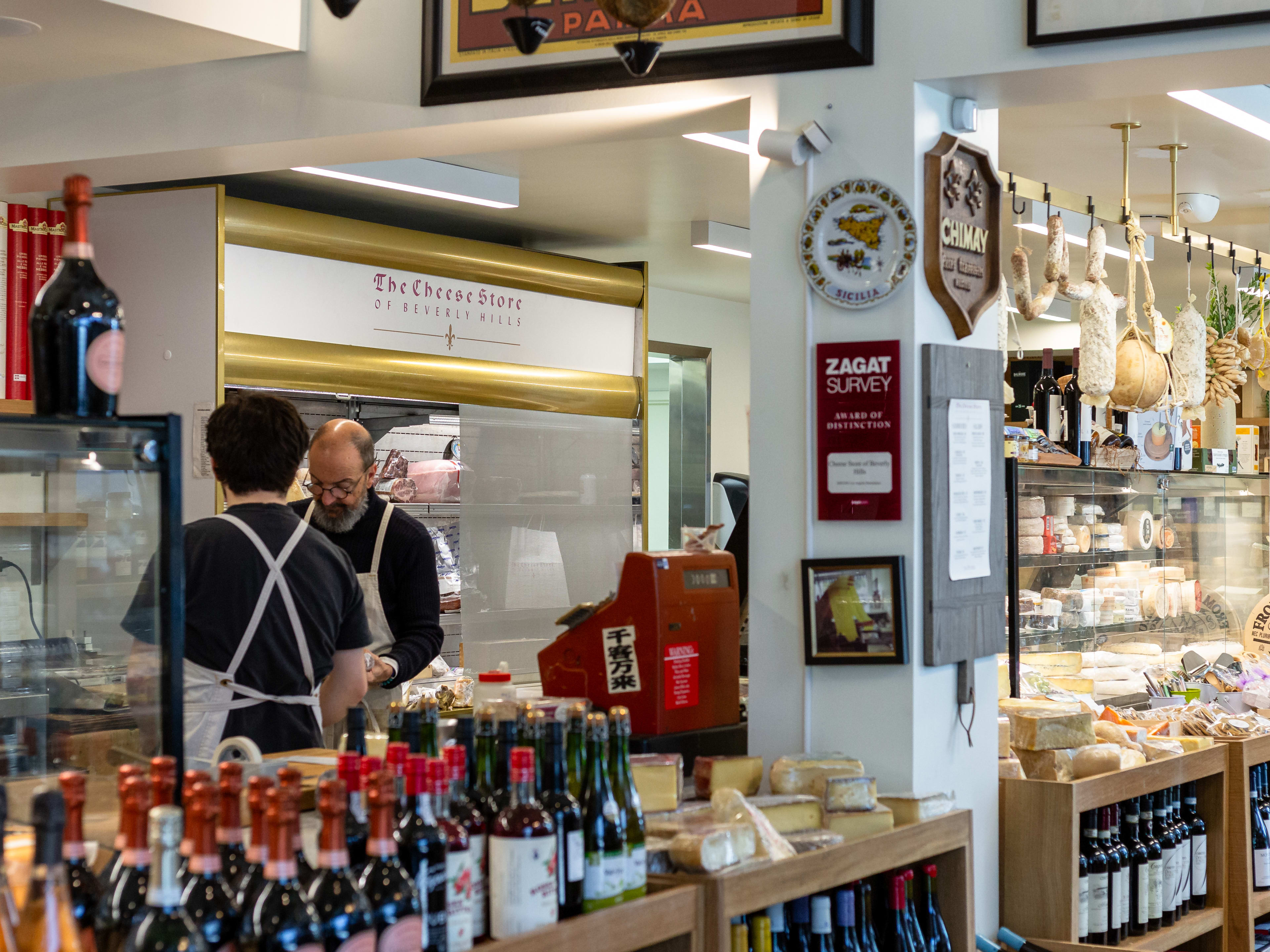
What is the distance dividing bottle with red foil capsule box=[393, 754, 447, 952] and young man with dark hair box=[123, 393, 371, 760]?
4.20ft

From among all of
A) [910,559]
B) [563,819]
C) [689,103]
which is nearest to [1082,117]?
[689,103]

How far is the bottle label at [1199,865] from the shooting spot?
3871 millimetres

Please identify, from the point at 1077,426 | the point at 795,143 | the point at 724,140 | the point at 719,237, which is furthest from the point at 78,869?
the point at 719,237

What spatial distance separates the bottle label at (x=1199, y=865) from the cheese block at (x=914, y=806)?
1452 millimetres

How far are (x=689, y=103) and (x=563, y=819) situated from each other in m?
1.89

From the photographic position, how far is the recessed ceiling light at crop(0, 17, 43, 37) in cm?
345

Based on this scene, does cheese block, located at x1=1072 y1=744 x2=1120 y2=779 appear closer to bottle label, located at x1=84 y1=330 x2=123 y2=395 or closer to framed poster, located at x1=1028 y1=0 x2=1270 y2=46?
framed poster, located at x1=1028 y1=0 x2=1270 y2=46

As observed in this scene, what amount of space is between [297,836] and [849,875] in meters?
1.29

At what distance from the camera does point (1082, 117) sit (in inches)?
171

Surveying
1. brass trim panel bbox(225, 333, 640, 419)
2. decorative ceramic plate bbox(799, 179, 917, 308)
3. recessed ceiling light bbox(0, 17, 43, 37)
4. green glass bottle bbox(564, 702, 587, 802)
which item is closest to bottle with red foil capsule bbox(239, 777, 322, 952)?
green glass bottle bbox(564, 702, 587, 802)

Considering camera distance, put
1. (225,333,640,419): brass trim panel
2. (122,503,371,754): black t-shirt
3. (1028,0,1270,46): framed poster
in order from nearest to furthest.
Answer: (1028,0,1270,46): framed poster → (122,503,371,754): black t-shirt → (225,333,640,419): brass trim panel

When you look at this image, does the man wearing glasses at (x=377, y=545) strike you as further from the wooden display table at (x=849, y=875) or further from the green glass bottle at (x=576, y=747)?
the green glass bottle at (x=576, y=747)

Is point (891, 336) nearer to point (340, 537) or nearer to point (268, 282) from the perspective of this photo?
point (340, 537)

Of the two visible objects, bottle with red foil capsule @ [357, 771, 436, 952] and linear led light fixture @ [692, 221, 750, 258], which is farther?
linear led light fixture @ [692, 221, 750, 258]
